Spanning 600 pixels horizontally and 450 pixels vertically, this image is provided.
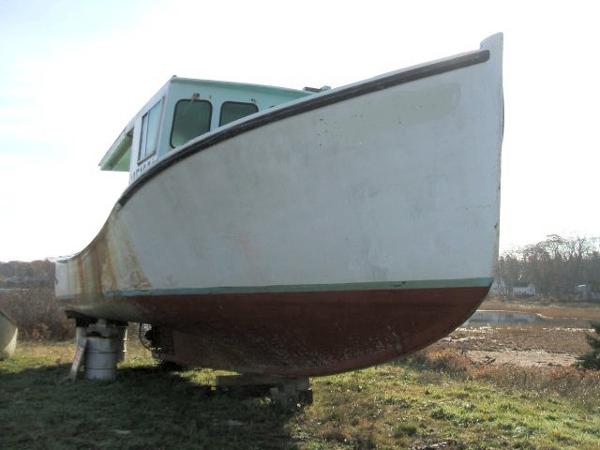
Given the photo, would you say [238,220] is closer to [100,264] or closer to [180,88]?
[180,88]

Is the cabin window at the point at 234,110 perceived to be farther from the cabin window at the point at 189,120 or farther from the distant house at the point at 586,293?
the distant house at the point at 586,293

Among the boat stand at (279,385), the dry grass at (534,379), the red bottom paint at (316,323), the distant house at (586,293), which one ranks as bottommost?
the distant house at (586,293)

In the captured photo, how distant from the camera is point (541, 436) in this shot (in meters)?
4.88

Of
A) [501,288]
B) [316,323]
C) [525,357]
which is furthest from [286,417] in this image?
[501,288]

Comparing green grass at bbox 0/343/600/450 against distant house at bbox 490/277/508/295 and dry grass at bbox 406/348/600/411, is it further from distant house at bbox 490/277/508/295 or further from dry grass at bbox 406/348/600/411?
distant house at bbox 490/277/508/295

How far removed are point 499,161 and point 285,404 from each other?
292 cm

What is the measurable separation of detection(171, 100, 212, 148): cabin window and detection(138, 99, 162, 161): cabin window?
226mm

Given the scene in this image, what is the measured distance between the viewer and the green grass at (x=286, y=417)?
14.7 feet

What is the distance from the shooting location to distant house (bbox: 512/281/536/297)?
75.7m

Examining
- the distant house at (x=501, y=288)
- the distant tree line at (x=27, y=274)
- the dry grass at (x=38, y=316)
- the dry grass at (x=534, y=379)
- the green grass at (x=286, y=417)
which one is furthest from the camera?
the distant house at (x=501, y=288)

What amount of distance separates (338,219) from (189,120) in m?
2.52

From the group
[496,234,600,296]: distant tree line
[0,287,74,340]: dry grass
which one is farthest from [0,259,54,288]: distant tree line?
[496,234,600,296]: distant tree line

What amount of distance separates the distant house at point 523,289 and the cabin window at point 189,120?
75.5 metres

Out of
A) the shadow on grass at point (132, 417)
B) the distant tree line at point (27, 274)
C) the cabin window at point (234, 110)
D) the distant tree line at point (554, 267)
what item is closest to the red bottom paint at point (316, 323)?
the shadow on grass at point (132, 417)
